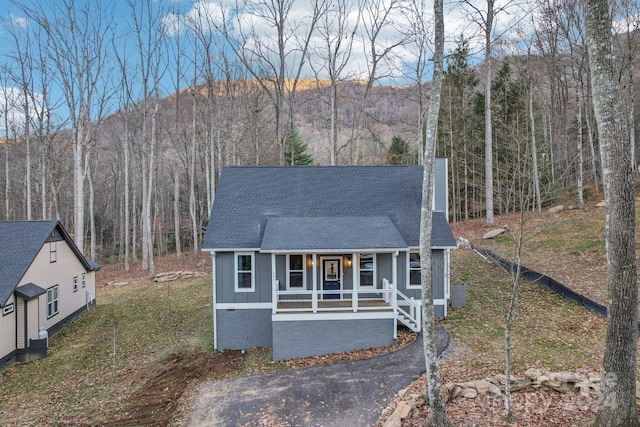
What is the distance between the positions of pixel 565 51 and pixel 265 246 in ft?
86.6

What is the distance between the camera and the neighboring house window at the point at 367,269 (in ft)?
44.4

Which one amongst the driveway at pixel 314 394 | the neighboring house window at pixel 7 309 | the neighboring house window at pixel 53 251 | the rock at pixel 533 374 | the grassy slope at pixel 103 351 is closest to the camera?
the rock at pixel 533 374

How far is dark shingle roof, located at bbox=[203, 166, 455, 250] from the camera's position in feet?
42.8

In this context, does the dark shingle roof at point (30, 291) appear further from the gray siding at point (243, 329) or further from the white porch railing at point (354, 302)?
the white porch railing at point (354, 302)

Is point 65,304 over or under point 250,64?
under

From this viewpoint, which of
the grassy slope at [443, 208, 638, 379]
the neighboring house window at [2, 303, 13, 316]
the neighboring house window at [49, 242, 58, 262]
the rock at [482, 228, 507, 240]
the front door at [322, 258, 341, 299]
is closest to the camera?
the grassy slope at [443, 208, 638, 379]

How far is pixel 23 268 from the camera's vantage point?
13.6 meters

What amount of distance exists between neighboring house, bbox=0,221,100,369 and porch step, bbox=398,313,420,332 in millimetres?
12659

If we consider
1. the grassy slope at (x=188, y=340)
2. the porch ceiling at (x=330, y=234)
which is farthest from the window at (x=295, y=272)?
the grassy slope at (x=188, y=340)

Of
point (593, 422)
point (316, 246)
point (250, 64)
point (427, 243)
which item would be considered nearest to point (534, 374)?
point (593, 422)

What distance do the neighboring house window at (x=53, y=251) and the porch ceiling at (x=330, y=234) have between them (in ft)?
32.1

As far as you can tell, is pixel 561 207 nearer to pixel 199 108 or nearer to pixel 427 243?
pixel 427 243

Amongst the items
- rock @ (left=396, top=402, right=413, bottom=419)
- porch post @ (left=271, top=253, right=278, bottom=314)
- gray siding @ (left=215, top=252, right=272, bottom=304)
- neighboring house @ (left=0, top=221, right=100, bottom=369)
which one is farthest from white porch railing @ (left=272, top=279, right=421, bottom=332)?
neighboring house @ (left=0, top=221, right=100, bottom=369)

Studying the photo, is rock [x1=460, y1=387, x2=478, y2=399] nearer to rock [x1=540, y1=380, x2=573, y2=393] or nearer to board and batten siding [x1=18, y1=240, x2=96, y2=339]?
rock [x1=540, y1=380, x2=573, y2=393]
